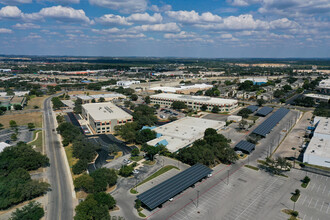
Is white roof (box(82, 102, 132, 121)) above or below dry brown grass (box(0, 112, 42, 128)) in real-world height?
above

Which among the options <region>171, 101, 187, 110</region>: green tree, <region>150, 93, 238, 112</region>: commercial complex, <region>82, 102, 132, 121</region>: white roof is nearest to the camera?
<region>82, 102, 132, 121</region>: white roof

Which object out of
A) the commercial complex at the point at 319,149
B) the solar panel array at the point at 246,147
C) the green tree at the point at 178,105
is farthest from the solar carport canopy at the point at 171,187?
the green tree at the point at 178,105

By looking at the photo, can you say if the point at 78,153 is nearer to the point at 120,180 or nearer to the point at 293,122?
the point at 120,180

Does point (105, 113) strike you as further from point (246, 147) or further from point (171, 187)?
point (246, 147)

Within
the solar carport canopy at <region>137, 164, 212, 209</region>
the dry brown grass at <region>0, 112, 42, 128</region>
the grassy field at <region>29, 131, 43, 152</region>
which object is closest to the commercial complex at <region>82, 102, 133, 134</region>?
the grassy field at <region>29, 131, 43, 152</region>

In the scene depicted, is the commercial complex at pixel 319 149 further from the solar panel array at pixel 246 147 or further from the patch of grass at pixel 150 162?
the patch of grass at pixel 150 162

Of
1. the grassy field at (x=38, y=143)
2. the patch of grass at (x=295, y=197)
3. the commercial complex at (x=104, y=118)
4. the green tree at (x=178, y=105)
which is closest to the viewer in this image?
the patch of grass at (x=295, y=197)

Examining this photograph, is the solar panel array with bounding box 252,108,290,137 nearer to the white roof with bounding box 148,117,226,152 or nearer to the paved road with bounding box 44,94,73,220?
the white roof with bounding box 148,117,226,152
